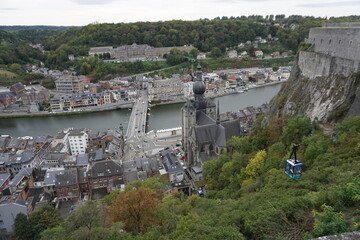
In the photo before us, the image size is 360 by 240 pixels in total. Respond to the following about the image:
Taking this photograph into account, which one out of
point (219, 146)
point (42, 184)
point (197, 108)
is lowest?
point (42, 184)

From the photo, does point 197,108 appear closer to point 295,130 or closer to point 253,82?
point 295,130

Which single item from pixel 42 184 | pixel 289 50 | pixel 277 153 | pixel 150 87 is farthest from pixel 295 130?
pixel 289 50

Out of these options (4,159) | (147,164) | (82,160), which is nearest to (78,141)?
(82,160)

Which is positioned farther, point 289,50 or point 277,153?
point 289,50

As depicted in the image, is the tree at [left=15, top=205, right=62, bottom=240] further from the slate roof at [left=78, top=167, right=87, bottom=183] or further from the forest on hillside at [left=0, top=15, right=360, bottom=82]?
the forest on hillside at [left=0, top=15, right=360, bottom=82]

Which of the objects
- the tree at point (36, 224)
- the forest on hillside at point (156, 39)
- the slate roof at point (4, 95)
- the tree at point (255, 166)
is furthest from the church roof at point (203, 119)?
the forest on hillside at point (156, 39)

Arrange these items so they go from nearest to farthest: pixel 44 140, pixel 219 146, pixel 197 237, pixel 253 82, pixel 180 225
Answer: pixel 197 237
pixel 180 225
pixel 219 146
pixel 44 140
pixel 253 82

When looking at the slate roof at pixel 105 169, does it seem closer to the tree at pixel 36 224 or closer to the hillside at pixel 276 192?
the hillside at pixel 276 192
